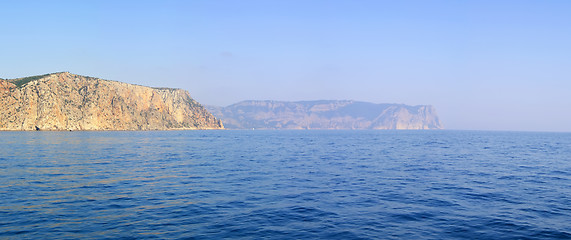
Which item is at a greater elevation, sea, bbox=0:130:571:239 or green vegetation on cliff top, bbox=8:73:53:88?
green vegetation on cliff top, bbox=8:73:53:88

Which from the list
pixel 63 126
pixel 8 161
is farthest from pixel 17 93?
pixel 8 161

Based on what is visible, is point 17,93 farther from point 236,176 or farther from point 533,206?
point 533,206

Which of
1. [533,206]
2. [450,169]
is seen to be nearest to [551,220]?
[533,206]

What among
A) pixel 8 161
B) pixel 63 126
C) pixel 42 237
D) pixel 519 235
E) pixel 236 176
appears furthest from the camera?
pixel 63 126

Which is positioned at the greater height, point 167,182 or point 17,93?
point 17,93

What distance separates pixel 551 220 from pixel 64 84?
22237 centimetres

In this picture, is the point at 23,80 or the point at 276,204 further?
the point at 23,80

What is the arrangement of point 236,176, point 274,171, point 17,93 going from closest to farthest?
point 236,176
point 274,171
point 17,93

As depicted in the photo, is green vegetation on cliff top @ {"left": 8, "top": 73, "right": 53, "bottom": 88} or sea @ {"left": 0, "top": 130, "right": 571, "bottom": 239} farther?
green vegetation on cliff top @ {"left": 8, "top": 73, "right": 53, "bottom": 88}

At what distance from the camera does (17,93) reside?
16725cm

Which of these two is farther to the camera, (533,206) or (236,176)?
(236,176)

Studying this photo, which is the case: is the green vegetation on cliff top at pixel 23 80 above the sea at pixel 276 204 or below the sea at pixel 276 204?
above

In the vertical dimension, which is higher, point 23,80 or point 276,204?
point 23,80

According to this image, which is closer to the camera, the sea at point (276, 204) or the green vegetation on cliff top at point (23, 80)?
the sea at point (276, 204)
